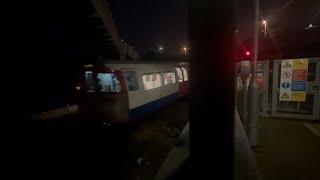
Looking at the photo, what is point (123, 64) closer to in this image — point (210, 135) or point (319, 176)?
point (319, 176)

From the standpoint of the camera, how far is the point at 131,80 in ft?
32.6

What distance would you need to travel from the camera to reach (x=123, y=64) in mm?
9789

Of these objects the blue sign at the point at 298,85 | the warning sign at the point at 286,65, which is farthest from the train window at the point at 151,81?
the blue sign at the point at 298,85

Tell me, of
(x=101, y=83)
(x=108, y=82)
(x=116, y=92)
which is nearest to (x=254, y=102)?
(x=116, y=92)

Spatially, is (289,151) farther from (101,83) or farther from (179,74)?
(179,74)

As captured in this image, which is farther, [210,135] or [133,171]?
[133,171]

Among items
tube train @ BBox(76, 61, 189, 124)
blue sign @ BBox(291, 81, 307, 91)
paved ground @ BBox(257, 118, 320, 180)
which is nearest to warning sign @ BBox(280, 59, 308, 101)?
blue sign @ BBox(291, 81, 307, 91)

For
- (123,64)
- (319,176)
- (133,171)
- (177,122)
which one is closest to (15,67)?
(123,64)

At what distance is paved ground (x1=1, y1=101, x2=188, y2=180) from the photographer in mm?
5988

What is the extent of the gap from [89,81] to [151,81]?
3.16m

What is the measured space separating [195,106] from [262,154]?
5.02 metres

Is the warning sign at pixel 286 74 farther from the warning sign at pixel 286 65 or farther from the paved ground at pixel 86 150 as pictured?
the paved ground at pixel 86 150

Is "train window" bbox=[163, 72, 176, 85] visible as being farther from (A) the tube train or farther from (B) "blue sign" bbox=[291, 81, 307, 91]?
(B) "blue sign" bbox=[291, 81, 307, 91]

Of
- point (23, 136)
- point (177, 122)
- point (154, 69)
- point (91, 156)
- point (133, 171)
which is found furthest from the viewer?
point (154, 69)
